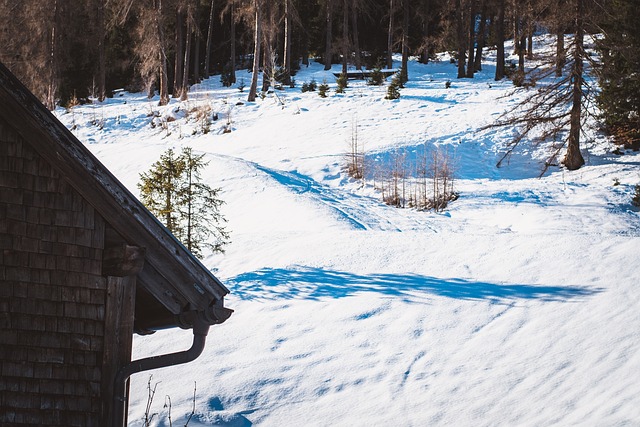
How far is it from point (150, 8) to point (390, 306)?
26250 mm

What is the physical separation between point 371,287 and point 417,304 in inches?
40.8

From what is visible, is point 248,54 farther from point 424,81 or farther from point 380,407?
point 380,407

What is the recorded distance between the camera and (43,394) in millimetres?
4863

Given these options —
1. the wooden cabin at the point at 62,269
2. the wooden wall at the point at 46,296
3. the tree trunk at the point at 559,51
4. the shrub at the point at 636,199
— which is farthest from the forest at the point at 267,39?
the wooden wall at the point at 46,296

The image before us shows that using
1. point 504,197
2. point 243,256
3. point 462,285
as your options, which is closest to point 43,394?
point 462,285

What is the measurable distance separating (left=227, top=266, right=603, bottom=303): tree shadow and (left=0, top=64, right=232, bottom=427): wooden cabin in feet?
19.7

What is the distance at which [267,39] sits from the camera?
3241cm

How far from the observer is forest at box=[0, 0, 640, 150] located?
20.4 meters

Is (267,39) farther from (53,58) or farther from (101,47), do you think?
(53,58)

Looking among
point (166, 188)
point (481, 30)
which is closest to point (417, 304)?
point (166, 188)

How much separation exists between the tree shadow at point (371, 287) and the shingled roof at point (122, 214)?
18.6 ft

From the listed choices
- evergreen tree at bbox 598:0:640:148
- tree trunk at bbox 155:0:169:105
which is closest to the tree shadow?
evergreen tree at bbox 598:0:640:148

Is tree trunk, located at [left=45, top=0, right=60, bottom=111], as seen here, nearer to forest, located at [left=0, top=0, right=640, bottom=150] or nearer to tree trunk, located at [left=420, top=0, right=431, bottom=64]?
forest, located at [left=0, top=0, right=640, bottom=150]

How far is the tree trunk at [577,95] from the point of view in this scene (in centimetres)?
1945
